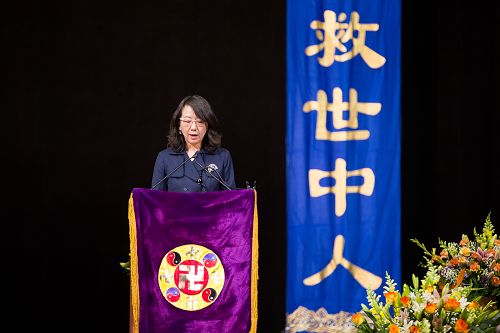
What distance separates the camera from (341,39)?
387cm

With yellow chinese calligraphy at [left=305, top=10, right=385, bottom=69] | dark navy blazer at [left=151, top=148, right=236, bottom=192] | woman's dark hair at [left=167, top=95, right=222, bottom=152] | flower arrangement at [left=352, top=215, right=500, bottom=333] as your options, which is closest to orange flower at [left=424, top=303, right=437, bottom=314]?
flower arrangement at [left=352, top=215, right=500, bottom=333]

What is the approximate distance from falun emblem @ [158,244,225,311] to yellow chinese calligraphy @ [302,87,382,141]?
1358 millimetres

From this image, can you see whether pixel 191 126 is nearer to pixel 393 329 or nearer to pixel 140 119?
pixel 140 119

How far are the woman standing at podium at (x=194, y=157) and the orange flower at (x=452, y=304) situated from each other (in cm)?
139

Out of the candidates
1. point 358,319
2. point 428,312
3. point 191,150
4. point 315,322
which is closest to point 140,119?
point 191,150

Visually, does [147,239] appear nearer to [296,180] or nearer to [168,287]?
[168,287]

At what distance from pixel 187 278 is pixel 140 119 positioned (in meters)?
1.42

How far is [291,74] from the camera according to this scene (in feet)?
12.6

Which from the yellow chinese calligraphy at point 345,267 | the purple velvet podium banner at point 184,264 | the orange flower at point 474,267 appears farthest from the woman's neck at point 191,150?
the orange flower at point 474,267

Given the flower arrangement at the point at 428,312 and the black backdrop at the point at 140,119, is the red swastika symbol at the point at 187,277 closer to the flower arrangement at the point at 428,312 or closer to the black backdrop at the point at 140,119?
the flower arrangement at the point at 428,312

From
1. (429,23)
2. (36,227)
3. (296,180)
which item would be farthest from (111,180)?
(429,23)

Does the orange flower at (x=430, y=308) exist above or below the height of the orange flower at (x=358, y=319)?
above

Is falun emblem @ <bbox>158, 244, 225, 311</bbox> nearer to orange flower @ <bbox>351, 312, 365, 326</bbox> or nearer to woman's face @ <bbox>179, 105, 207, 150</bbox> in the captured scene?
woman's face @ <bbox>179, 105, 207, 150</bbox>

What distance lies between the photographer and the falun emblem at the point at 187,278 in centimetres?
274
